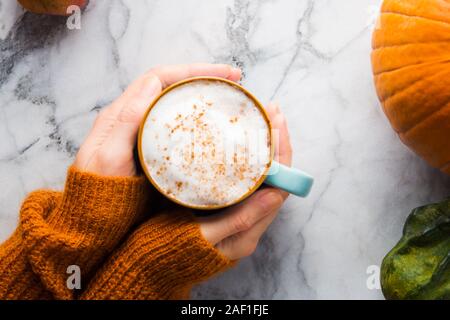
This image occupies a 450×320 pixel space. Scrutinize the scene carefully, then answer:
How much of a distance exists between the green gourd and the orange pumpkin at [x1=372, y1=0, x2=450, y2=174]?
0.08 m

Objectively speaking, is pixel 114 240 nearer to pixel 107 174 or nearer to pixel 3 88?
pixel 107 174

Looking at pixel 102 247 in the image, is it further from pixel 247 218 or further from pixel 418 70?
pixel 418 70

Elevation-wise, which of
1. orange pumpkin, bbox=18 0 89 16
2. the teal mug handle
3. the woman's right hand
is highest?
orange pumpkin, bbox=18 0 89 16

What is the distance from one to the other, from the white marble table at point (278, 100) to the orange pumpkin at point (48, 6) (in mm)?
44

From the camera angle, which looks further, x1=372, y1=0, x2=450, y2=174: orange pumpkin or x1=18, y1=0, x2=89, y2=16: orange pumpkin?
x1=18, y1=0, x2=89, y2=16: orange pumpkin

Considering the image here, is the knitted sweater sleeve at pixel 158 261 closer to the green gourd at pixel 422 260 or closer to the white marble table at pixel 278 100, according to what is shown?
the white marble table at pixel 278 100

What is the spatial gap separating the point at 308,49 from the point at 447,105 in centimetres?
24

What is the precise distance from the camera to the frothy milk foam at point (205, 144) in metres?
0.71

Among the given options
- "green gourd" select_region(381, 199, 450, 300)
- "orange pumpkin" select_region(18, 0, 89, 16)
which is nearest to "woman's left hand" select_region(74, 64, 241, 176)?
"orange pumpkin" select_region(18, 0, 89, 16)

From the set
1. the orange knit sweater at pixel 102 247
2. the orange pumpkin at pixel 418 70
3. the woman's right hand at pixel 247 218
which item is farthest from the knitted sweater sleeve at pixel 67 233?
the orange pumpkin at pixel 418 70

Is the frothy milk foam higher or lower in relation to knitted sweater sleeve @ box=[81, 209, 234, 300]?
higher

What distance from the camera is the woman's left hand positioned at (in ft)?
2.53

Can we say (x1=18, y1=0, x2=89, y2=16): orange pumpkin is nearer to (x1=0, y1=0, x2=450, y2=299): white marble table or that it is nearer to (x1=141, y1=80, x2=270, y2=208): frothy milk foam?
(x1=0, y1=0, x2=450, y2=299): white marble table
